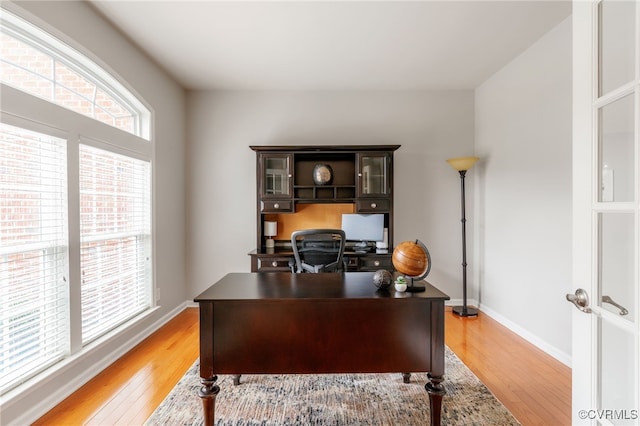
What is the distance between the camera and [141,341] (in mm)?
2953

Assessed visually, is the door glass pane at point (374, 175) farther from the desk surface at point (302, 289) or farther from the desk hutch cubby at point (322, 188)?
the desk surface at point (302, 289)

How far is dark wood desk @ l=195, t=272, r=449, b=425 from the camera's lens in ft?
5.33

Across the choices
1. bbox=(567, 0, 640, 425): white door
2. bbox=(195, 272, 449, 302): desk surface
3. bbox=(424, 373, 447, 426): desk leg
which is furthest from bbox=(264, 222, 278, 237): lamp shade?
bbox=(567, 0, 640, 425): white door

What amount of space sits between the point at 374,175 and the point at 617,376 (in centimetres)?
291

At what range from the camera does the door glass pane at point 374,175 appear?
364 centimetres

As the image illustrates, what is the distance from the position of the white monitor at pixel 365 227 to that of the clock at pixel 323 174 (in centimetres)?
56

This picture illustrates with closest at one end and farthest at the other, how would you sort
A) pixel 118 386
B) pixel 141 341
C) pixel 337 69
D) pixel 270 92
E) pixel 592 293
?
pixel 592 293 → pixel 118 386 → pixel 141 341 → pixel 337 69 → pixel 270 92

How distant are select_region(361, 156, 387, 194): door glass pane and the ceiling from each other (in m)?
0.95

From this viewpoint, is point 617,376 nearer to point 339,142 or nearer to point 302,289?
point 302,289

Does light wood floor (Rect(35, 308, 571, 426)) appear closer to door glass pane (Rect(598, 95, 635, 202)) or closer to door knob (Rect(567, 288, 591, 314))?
door knob (Rect(567, 288, 591, 314))

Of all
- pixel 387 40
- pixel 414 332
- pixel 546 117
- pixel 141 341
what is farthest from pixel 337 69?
pixel 141 341

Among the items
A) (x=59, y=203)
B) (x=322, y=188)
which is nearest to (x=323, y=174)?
(x=322, y=188)

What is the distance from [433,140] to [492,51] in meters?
1.19

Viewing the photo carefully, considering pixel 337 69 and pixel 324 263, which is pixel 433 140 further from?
pixel 324 263
